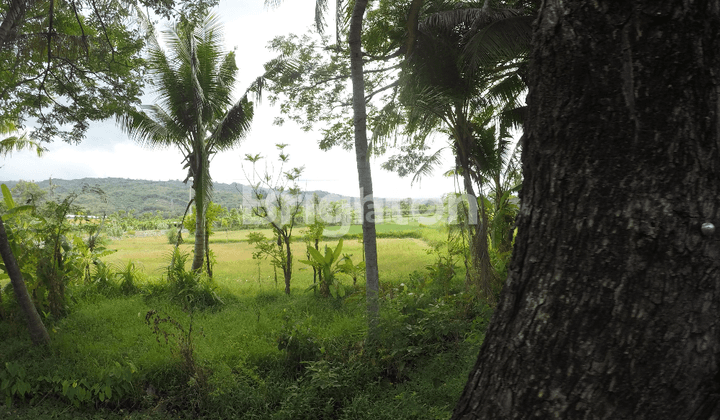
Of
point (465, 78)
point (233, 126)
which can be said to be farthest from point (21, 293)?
point (465, 78)

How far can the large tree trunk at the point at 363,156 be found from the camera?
13.5 ft

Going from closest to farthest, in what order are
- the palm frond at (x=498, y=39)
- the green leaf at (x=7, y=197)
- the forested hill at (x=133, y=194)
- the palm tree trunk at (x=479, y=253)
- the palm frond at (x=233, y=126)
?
the palm frond at (x=498, y=39) < the palm tree trunk at (x=479, y=253) < the green leaf at (x=7, y=197) < the forested hill at (x=133, y=194) < the palm frond at (x=233, y=126)

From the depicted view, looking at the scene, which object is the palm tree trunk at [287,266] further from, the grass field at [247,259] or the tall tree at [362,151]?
the tall tree at [362,151]

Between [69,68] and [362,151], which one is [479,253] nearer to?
[362,151]

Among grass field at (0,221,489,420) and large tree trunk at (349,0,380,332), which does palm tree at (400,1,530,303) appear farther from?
grass field at (0,221,489,420)

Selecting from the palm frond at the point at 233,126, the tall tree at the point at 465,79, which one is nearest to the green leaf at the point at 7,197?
the palm frond at the point at 233,126

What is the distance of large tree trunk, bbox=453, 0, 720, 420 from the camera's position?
996mm

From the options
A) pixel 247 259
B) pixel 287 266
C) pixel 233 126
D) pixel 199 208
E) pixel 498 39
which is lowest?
pixel 247 259

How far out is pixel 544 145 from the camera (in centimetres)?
116

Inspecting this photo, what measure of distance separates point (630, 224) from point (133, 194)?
59.6 feet

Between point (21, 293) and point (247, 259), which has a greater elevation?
point (21, 293)

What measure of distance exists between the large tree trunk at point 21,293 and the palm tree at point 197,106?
2.84 metres

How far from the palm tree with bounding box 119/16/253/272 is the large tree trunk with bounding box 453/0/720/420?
6901mm

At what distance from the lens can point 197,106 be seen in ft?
24.2
